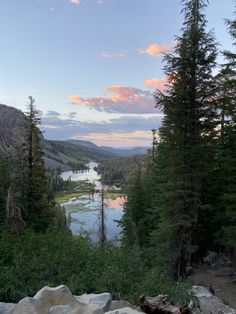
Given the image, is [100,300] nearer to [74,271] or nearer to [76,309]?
[76,309]

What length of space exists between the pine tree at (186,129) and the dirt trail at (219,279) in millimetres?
1873

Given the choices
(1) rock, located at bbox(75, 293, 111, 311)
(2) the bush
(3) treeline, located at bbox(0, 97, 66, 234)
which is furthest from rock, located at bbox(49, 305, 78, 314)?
(3) treeline, located at bbox(0, 97, 66, 234)

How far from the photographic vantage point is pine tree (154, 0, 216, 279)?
21828mm

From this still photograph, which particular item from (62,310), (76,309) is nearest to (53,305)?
(62,310)

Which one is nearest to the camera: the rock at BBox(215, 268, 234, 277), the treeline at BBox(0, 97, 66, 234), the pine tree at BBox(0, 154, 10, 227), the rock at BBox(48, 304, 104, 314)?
the rock at BBox(48, 304, 104, 314)

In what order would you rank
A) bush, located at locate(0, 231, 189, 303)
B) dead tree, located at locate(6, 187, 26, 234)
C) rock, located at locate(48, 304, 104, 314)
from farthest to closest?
dead tree, located at locate(6, 187, 26, 234)
bush, located at locate(0, 231, 189, 303)
rock, located at locate(48, 304, 104, 314)

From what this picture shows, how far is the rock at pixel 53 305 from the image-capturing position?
7727 mm

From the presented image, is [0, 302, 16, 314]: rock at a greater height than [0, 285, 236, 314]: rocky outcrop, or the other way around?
[0, 285, 236, 314]: rocky outcrop

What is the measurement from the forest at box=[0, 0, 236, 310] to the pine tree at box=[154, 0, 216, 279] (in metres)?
0.06

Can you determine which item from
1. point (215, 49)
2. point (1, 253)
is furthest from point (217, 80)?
point (1, 253)

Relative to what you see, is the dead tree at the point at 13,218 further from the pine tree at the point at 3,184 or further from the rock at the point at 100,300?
the rock at the point at 100,300

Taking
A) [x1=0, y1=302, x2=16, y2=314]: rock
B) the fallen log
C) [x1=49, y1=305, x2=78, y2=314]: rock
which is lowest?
[x1=0, y1=302, x2=16, y2=314]: rock

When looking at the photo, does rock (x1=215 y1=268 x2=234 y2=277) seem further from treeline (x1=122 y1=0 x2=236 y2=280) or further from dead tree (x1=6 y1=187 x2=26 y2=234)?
dead tree (x1=6 y1=187 x2=26 y2=234)

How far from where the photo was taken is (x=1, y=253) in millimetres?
14094
